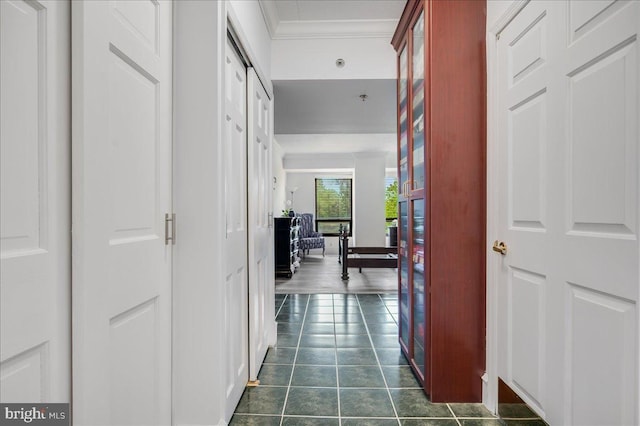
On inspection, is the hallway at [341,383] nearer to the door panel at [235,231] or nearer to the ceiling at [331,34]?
the door panel at [235,231]

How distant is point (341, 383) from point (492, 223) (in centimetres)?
139

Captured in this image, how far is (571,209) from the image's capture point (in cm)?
126

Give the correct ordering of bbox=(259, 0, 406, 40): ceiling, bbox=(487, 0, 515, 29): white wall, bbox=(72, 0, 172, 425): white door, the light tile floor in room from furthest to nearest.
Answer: bbox=(259, 0, 406, 40): ceiling < the light tile floor in room < bbox=(487, 0, 515, 29): white wall < bbox=(72, 0, 172, 425): white door

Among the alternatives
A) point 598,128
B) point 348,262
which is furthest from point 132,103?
point 348,262

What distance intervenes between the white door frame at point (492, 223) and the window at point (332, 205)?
8076 millimetres

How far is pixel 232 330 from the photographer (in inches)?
71.9

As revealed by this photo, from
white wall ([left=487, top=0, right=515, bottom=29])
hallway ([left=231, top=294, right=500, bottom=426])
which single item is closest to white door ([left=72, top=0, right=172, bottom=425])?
hallway ([left=231, top=294, right=500, bottom=426])

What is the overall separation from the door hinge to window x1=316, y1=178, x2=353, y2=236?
336 inches

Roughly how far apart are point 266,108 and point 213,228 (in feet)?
5.22

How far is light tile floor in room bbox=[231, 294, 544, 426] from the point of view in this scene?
1.82 m

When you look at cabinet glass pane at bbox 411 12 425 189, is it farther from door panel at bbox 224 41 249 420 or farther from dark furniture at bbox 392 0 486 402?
door panel at bbox 224 41 249 420

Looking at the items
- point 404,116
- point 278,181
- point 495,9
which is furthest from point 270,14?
point 278,181

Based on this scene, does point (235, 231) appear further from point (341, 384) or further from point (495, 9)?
point (495, 9)

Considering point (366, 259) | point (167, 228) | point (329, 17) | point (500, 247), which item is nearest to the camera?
point (167, 228)
